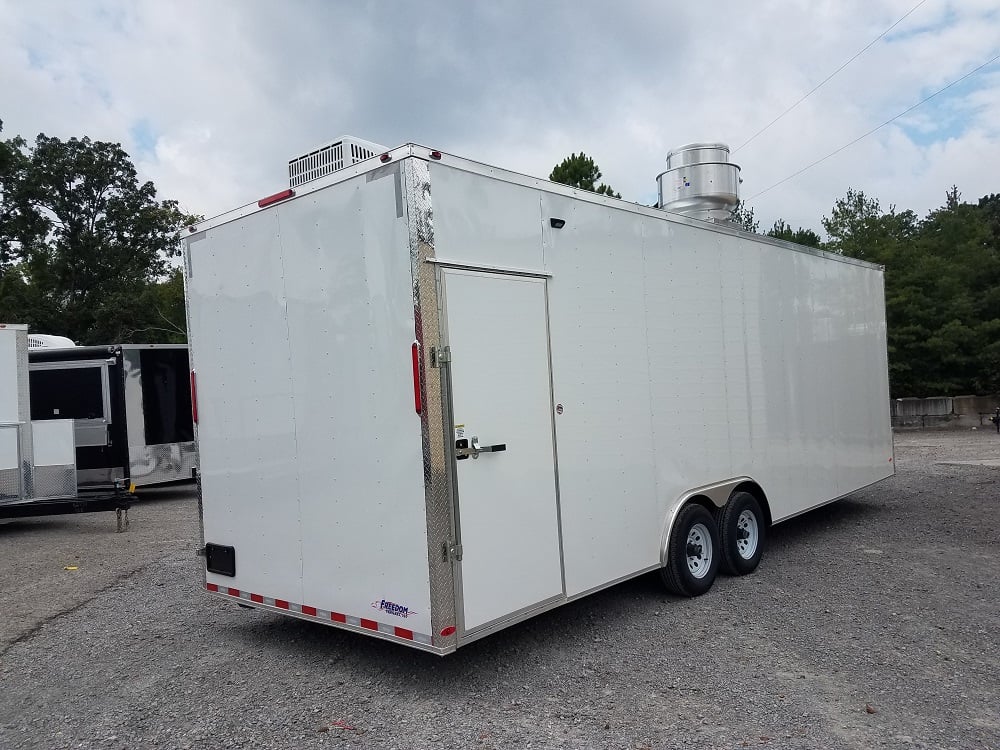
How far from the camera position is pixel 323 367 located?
14.4ft

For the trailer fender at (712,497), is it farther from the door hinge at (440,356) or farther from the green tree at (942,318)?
the green tree at (942,318)

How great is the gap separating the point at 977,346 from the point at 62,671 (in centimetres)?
2276

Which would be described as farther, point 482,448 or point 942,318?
point 942,318

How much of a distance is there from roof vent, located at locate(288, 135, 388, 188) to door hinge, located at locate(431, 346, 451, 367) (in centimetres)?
122

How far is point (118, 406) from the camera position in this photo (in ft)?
37.9

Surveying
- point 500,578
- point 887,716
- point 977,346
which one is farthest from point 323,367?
point 977,346

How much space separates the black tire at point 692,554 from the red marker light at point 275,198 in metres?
3.45

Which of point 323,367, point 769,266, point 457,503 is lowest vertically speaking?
point 457,503

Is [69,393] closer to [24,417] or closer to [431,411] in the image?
[24,417]

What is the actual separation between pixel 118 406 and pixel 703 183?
9.30m

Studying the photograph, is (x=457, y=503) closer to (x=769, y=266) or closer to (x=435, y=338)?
(x=435, y=338)

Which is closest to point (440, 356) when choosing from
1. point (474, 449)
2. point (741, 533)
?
point (474, 449)

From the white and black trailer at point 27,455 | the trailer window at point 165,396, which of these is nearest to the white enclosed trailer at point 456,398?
the white and black trailer at point 27,455

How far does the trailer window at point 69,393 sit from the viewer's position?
11.6m
